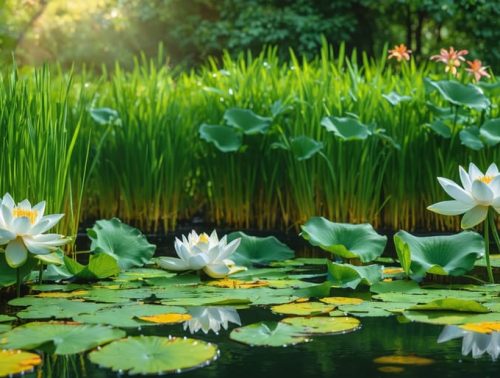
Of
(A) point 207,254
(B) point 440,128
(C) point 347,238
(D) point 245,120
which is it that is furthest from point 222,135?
(A) point 207,254

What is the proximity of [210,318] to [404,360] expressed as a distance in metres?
0.61

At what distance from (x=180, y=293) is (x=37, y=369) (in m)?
0.79

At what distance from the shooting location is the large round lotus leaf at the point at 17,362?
1.55 m

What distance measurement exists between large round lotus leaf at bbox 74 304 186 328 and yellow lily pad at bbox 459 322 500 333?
0.77 metres

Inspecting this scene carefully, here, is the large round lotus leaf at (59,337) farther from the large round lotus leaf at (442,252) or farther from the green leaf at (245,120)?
the green leaf at (245,120)

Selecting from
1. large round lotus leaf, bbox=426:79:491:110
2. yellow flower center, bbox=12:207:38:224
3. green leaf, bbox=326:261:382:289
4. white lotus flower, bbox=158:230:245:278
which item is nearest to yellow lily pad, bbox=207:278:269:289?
white lotus flower, bbox=158:230:245:278

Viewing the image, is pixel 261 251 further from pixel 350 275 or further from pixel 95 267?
pixel 95 267

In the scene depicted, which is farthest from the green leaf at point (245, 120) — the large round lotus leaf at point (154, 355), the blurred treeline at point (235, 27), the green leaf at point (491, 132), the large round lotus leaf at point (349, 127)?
the blurred treeline at point (235, 27)

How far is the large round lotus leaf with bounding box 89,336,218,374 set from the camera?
1.55 metres

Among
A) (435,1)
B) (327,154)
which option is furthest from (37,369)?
(435,1)

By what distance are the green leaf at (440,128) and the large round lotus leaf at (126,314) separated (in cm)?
231

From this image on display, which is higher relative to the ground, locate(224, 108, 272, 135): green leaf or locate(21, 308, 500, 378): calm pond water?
locate(224, 108, 272, 135): green leaf

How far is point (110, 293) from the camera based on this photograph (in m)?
2.33

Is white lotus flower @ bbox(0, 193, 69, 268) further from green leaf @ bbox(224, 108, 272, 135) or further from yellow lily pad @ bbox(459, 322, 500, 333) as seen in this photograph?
green leaf @ bbox(224, 108, 272, 135)
